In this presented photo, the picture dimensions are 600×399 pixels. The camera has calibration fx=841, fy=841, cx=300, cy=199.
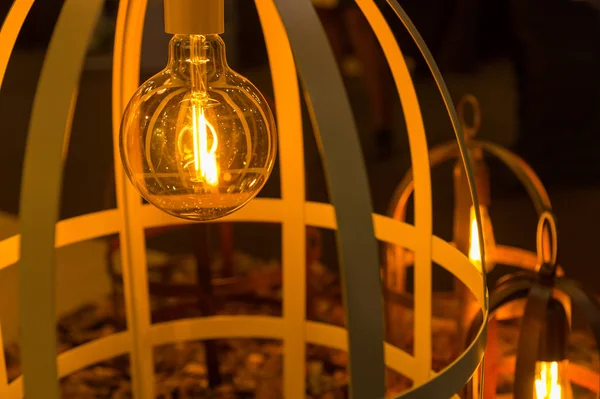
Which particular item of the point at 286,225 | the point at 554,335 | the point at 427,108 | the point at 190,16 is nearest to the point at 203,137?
the point at 190,16

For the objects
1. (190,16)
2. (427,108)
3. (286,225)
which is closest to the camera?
(190,16)

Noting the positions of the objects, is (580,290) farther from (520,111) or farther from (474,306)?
(520,111)

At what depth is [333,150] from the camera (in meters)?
0.48

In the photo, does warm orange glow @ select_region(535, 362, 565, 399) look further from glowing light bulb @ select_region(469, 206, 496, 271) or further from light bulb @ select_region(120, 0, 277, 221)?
light bulb @ select_region(120, 0, 277, 221)

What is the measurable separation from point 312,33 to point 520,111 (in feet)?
5.06

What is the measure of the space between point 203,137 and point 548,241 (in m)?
0.39

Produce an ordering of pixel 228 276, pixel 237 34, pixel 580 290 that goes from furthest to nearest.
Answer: pixel 237 34
pixel 228 276
pixel 580 290

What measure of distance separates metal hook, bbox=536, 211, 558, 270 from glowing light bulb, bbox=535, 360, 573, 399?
94mm

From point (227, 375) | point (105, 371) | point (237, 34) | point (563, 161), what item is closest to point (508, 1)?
point (563, 161)

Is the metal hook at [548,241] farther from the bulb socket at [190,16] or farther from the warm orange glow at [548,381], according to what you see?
the bulb socket at [190,16]

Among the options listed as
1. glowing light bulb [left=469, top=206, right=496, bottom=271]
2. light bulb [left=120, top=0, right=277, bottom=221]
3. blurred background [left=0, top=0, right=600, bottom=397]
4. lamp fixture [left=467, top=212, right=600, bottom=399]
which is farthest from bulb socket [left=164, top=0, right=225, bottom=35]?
blurred background [left=0, top=0, right=600, bottom=397]

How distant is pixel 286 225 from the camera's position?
93 centimetres

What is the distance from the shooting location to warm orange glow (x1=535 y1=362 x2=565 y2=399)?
0.81 metres

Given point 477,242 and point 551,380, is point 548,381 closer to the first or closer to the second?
point 551,380
